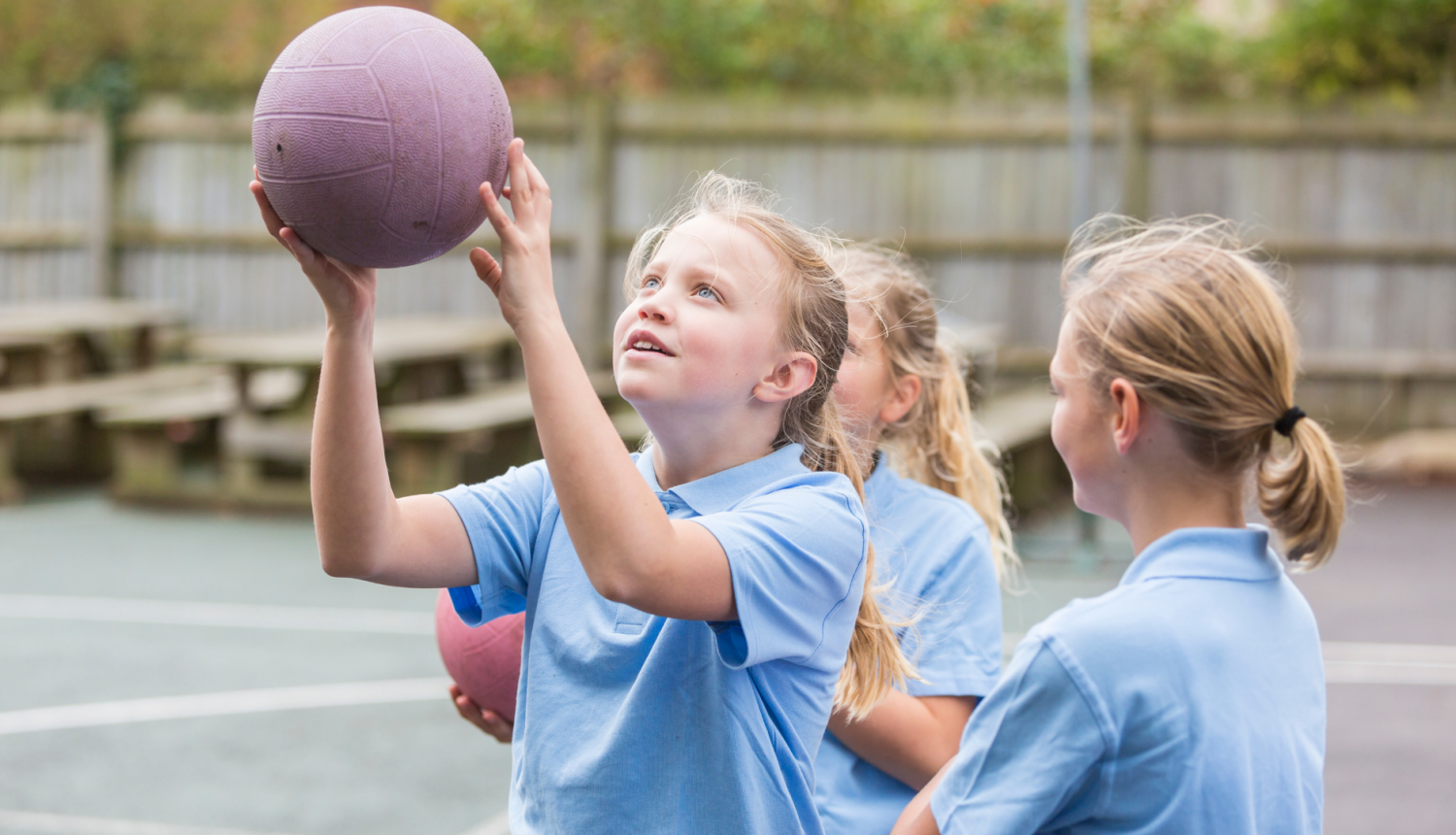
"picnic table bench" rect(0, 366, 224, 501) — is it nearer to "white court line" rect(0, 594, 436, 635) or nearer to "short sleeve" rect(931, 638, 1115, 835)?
"white court line" rect(0, 594, 436, 635)

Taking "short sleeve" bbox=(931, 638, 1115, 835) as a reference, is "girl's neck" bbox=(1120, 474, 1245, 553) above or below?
above

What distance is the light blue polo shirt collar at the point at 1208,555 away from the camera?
5.01 feet

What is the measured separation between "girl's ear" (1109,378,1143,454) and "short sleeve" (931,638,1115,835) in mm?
293

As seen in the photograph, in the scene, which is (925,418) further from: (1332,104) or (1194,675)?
(1332,104)

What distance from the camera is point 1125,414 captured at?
160cm

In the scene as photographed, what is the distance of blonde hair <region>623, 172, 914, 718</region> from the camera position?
178 centimetres

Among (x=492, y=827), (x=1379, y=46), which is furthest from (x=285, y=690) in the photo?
(x=1379, y=46)

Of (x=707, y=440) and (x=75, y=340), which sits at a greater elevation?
(x=707, y=440)

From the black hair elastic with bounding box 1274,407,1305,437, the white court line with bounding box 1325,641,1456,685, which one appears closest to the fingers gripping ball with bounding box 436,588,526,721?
the black hair elastic with bounding box 1274,407,1305,437

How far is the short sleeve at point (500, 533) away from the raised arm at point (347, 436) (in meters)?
0.11

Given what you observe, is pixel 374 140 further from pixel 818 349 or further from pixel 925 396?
pixel 925 396

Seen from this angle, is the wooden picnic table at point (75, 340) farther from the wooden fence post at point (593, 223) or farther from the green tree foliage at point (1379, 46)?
the green tree foliage at point (1379, 46)

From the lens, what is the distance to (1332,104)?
10.3 m

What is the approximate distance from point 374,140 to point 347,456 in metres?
0.37
